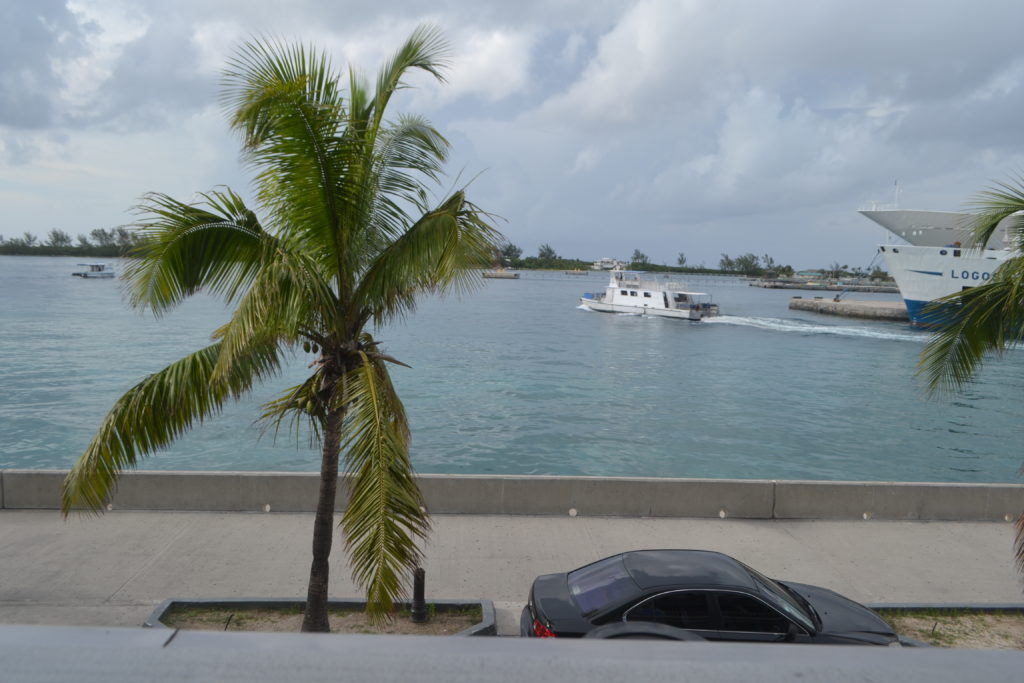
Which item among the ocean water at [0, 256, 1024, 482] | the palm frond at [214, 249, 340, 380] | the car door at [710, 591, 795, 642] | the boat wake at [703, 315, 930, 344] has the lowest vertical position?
the ocean water at [0, 256, 1024, 482]

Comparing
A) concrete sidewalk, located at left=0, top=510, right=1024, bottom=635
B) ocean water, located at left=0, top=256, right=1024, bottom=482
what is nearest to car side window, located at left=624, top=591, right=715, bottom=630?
concrete sidewalk, located at left=0, top=510, right=1024, bottom=635

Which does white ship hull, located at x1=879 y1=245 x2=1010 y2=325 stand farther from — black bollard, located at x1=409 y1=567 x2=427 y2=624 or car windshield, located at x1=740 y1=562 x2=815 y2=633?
black bollard, located at x1=409 y1=567 x2=427 y2=624

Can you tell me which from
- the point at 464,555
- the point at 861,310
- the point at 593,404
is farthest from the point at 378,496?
the point at 861,310

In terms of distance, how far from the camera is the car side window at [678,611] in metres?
6.62

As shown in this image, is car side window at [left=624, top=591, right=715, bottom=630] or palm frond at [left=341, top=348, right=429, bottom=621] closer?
palm frond at [left=341, top=348, right=429, bottom=621]

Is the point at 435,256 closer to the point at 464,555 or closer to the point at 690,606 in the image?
the point at 690,606

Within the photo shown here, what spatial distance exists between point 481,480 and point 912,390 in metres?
41.8

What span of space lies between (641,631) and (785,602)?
5.10 feet

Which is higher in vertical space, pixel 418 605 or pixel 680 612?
pixel 680 612

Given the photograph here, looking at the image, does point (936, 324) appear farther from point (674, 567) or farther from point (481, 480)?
point (481, 480)

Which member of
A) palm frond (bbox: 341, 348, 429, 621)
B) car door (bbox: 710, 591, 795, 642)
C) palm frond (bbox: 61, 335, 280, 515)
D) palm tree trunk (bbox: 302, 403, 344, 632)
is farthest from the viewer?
palm tree trunk (bbox: 302, 403, 344, 632)

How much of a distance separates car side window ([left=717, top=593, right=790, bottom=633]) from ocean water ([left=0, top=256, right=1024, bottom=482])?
36.7 ft

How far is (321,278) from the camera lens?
690 centimetres

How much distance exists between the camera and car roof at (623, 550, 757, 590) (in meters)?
6.82
